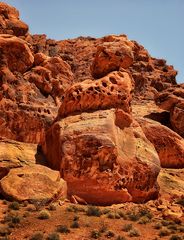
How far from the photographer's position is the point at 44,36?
58.7 m

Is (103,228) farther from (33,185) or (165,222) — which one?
(33,185)

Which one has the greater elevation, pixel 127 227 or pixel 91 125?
pixel 91 125

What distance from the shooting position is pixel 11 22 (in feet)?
151

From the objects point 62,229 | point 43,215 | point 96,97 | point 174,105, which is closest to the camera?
point 62,229

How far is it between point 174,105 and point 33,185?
894 inches

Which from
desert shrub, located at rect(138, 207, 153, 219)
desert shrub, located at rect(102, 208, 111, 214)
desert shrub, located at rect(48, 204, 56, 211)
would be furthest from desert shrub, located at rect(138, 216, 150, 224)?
desert shrub, located at rect(48, 204, 56, 211)

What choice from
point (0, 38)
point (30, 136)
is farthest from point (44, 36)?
point (30, 136)

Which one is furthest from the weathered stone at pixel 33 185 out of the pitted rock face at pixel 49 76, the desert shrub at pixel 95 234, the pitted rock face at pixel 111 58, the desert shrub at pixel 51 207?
the pitted rock face at pixel 49 76

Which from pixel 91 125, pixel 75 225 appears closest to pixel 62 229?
pixel 75 225

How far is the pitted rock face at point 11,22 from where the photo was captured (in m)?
44.6

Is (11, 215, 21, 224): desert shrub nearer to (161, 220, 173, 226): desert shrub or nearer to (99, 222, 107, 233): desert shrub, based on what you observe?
(99, 222, 107, 233): desert shrub

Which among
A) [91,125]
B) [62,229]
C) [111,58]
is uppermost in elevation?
[111,58]

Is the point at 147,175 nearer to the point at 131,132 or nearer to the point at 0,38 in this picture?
the point at 131,132

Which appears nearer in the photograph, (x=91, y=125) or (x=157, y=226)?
(x=157, y=226)
